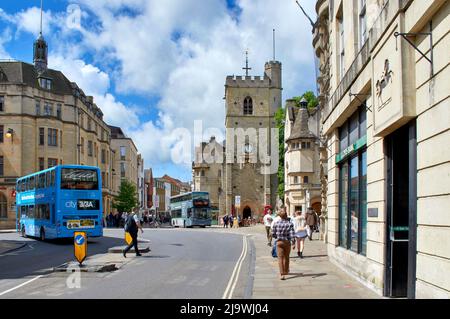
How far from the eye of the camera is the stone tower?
7919 centimetres

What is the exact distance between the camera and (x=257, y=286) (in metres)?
12.0

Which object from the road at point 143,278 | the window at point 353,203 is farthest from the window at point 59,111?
the window at point 353,203

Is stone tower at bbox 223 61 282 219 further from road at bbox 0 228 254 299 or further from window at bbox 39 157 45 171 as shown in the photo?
road at bbox 0 228 254 299

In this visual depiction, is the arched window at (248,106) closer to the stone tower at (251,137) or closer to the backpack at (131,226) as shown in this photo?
the stone tower at (251,137)

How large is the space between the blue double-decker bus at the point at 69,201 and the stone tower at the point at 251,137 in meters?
52.5

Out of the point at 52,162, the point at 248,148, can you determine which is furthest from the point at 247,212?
the point at 52,162

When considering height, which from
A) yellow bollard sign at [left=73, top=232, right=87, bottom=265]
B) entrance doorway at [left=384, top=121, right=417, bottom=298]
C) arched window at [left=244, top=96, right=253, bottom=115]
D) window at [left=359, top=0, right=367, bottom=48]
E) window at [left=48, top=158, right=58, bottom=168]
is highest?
arched window at [left=244, top=96, right=253, bottom=115]

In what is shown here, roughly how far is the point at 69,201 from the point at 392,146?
18.2m

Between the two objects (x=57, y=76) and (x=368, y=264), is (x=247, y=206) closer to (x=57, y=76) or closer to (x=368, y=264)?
(x=57, y=76)

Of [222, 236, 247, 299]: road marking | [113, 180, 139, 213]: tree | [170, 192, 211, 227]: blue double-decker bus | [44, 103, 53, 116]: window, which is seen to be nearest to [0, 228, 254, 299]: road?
[222, 236, 247, 299]: road marking

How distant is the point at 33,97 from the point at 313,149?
27.7 meters

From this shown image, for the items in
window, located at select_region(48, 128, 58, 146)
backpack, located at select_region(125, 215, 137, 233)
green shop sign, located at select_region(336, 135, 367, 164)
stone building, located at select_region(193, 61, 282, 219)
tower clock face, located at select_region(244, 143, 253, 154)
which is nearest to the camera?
green shop sign, located at select_region(336, 135, 367, 164)
